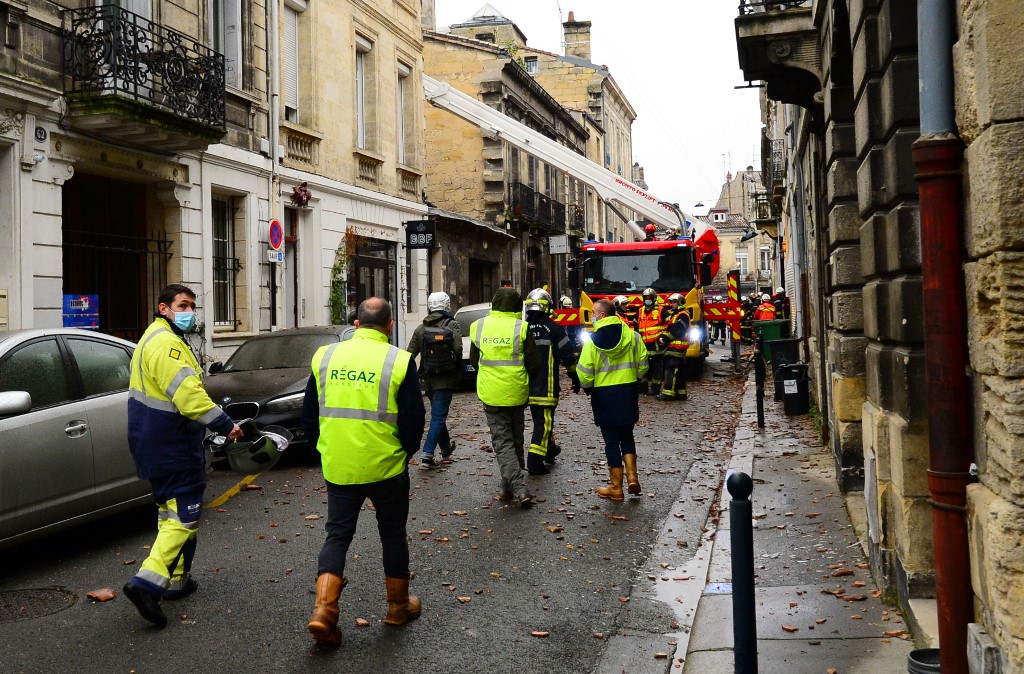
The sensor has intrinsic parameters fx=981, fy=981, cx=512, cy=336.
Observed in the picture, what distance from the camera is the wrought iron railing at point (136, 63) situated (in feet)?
41.8

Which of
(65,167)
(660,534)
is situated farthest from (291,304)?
(660,534)

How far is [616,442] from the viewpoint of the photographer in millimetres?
8391

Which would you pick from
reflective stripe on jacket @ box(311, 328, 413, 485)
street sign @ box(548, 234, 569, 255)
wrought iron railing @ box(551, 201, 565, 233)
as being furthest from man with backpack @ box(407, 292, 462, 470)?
wrought iron railing @ box(551, 201, 565, 233)

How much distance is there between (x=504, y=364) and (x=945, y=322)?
5.17 meters

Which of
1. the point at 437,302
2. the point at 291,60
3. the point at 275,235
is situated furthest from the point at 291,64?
the point at 437,302

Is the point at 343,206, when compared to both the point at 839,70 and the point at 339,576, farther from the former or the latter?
the point at 339,576

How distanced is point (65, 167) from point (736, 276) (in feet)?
47.9

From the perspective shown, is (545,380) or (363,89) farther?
(363,89)

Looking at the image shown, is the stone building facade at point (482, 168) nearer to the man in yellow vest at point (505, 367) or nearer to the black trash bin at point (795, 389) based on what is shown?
the black trash bin at point (795, 389)

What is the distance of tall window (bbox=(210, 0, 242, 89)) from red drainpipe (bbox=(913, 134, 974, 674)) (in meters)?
15.2

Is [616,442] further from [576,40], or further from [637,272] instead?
[576,40]

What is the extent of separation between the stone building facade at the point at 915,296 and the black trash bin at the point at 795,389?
14.3 feet

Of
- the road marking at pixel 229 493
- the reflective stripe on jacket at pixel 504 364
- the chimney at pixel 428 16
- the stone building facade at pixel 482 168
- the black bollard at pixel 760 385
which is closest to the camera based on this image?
the road marking at pixel 229 493

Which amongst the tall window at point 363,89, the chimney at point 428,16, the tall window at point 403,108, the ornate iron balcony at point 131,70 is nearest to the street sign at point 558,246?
the tall window at point 403,108
